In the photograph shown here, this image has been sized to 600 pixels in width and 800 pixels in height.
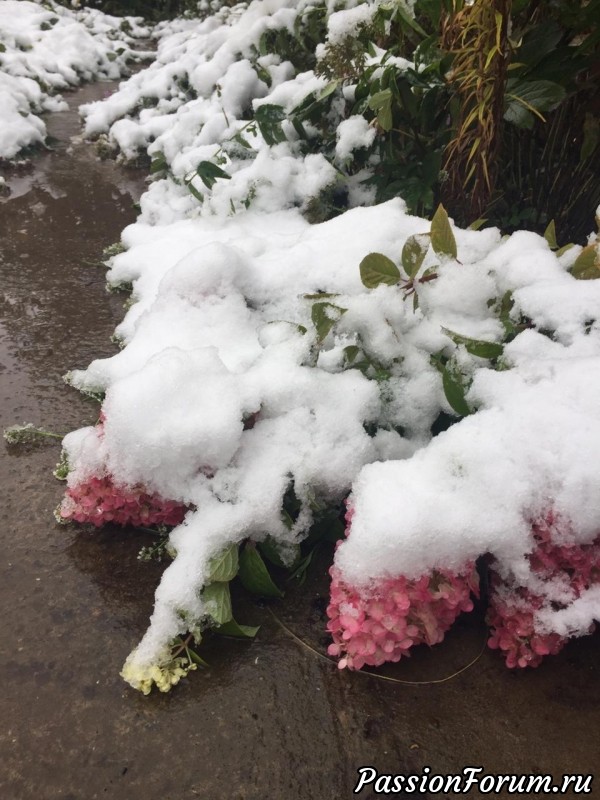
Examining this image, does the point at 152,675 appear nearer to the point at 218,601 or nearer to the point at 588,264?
the point at 218,601

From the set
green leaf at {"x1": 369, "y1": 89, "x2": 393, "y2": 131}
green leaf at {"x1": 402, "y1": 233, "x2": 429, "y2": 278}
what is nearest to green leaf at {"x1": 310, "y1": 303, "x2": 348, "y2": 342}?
green leaf at {"x1": 402, "y1": 233, "x2": 429, "y2": 278}

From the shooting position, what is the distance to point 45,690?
106 centimetres

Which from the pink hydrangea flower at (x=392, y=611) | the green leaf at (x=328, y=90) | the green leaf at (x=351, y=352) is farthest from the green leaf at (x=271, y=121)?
the pink hydrangea flower at (x=392, y=611)

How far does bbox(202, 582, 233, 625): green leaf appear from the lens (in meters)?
1.09

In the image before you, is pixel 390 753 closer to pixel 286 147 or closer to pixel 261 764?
pixel 261 764

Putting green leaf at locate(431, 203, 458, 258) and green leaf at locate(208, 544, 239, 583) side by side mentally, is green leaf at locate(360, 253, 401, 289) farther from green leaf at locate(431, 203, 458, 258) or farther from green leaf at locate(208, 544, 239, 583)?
green leaf at locate(208, 544, 239, 583)

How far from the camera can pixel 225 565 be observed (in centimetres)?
115

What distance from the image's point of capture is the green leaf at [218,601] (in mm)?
1094

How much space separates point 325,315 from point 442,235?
1.12ft

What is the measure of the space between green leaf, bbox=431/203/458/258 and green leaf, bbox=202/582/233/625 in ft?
3.03

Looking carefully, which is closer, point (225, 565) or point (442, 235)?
point (225, 565)

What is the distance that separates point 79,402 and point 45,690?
0.87 metres

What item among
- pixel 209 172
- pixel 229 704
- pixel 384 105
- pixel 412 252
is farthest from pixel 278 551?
pixel 209 172

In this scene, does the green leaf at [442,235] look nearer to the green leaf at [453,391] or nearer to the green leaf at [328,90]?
the green leaf at [453,391]
